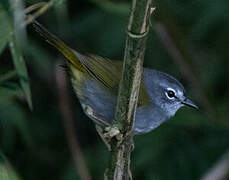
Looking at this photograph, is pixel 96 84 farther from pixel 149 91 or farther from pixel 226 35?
pixel 226 35

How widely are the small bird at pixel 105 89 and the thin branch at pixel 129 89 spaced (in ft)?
3.08

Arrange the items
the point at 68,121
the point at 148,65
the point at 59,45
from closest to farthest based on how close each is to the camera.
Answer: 1. the point at 59,45
2. the point at 68,121
3. the point at 148,65

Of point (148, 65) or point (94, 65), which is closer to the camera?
point (94, 65)

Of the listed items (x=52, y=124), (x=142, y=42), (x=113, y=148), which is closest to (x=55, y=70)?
(x=52, y=124)

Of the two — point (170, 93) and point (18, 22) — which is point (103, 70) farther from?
A: point (18, 22)

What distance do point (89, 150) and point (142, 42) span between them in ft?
9.72

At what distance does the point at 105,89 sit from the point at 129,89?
1288mm

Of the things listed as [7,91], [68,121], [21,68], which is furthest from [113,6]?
[21,68]

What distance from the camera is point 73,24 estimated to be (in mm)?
5414

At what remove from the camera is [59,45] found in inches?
138

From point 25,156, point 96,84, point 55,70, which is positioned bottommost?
point 25,156

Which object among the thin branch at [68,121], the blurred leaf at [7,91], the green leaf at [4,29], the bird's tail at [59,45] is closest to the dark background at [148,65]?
the thin branch at [68,121]

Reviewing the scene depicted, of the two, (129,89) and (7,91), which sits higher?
(129,89)

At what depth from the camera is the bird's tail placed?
3.41 meters
